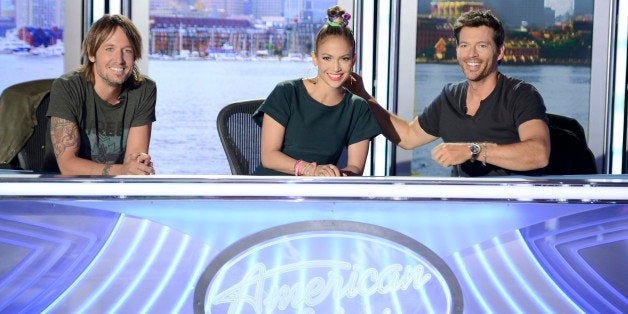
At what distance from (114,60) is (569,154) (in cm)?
171

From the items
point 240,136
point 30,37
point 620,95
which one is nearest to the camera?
point 240,136

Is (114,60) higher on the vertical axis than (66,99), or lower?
higher

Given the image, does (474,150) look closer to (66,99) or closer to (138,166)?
(138,166)

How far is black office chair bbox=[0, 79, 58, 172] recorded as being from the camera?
2.96m

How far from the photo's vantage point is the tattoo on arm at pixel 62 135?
8.89 ft

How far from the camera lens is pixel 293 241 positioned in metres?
1.91

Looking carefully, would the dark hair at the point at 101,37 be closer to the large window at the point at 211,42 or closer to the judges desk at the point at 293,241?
the large window at the point at 211,42

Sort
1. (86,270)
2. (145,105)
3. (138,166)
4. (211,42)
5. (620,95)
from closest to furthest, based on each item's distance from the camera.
Answer: (86,270)
(138,166)
(145,105)
(620,95)
(211,42)

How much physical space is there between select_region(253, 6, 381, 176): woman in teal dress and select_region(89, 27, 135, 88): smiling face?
48 cm

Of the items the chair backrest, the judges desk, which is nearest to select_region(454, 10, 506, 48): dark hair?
the chair backrest

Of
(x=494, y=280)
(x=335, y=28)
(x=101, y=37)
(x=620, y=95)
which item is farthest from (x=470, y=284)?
(x=620, y=95)

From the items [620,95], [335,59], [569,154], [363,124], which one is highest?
[335,59]

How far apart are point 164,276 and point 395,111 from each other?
Answer: 105 inches

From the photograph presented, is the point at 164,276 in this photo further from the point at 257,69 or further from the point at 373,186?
the point at 257,69
